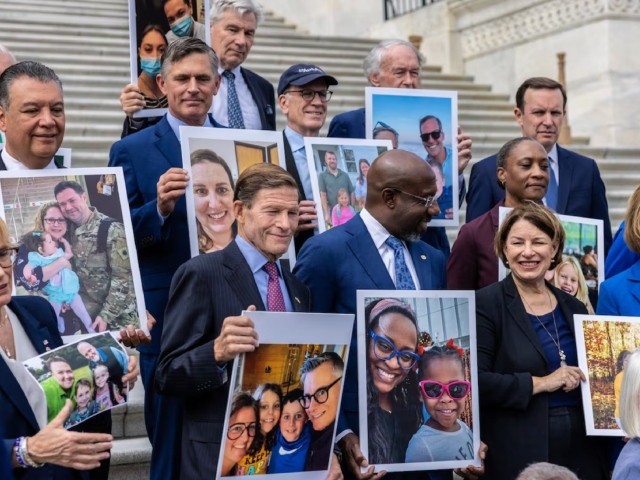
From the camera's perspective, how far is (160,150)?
→ 5074 mm

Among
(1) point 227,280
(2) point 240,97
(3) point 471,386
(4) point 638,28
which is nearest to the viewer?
(1) point 227,280

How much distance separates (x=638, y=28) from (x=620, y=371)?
362 inches

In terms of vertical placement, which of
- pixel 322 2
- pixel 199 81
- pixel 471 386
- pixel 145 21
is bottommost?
pixel 471 386

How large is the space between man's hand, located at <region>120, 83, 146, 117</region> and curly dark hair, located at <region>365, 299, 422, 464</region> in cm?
178

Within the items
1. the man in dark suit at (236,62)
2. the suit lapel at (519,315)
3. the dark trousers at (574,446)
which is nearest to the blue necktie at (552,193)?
the suit lapel at (519,315)

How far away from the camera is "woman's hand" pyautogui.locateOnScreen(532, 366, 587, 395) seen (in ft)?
15.5

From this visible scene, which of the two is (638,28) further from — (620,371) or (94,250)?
(94,250)

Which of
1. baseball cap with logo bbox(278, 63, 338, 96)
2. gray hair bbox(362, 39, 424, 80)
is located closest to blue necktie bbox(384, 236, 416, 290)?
baseball cap with logo bbox(278, 63, 338, 96)

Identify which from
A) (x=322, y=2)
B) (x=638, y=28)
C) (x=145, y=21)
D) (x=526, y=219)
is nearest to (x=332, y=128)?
(x=145, y=21)

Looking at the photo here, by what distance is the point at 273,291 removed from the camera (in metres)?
4.16

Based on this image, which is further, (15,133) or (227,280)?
(15,133)

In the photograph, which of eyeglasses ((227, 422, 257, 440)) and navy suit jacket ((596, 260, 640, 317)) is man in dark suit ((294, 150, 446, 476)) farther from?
navy suit jacket ((596, 260, 640, 317))

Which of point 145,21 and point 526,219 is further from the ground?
point 145,21

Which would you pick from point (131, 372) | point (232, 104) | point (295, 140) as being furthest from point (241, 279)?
point (232, 104)
